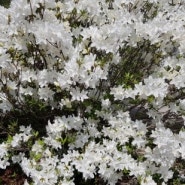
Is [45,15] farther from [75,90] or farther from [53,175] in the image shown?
[53,175]

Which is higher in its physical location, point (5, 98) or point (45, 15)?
point (45, 15)

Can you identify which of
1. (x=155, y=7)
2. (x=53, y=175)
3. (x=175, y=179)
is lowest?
(x=53, y=175)

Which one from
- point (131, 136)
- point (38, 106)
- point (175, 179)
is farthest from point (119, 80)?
point (175, 179)

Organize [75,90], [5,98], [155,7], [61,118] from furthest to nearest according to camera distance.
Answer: [155,7] < [5,98] < [61,118] < [75,90]

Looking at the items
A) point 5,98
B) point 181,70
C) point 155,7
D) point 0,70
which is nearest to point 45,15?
point 0,70

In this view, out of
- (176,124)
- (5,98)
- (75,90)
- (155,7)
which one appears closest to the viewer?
(75,90)

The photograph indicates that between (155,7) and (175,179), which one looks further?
(155,7)
